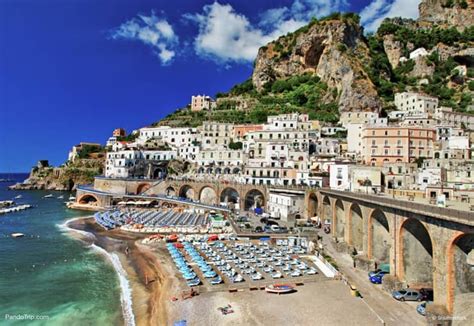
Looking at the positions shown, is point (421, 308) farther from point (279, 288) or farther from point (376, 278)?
point (279, 288)

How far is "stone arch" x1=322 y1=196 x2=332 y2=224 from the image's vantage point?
45.4 meters

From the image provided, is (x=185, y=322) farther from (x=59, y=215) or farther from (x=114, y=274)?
(x=59, y=215)

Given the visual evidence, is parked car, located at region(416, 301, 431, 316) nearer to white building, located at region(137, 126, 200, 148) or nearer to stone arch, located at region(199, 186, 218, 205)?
stone arch, located at region(199, 186, 218, 205)

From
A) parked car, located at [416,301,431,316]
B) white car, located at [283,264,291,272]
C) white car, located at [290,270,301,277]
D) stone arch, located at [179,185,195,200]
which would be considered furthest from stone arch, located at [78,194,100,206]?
parked car, located at [416,301,431,316]

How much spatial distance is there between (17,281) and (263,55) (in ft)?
350

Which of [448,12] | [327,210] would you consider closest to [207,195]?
[327,210]

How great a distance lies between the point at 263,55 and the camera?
118875mm

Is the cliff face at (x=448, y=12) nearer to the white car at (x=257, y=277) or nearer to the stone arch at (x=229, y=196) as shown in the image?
the stone arch at (x=229, y=196)

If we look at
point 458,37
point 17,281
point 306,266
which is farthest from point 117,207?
point 458,37

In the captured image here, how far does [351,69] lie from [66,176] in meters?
99.6

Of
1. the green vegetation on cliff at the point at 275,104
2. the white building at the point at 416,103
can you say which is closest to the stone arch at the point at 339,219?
the green vegetation on cliff at the point at 275,104

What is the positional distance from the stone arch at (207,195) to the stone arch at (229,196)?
8.07ft

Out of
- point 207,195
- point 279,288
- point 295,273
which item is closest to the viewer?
point 279,288

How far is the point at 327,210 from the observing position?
153ft
